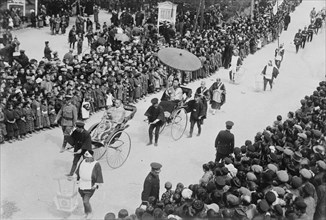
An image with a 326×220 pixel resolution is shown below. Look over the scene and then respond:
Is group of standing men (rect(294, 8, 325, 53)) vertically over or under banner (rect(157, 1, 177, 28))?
under

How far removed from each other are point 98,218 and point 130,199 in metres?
0.96

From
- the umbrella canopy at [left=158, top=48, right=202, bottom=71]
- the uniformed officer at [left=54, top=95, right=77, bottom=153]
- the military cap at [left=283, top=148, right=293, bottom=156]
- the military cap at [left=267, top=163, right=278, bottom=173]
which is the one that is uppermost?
the umbrella canopy at [left=158, top=48, right=202, bottom=71]

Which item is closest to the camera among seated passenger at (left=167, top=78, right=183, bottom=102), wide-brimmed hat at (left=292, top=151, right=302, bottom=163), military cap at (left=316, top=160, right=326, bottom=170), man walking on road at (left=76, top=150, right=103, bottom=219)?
man walking on road at (left=76, top=150, right=103, bottom=219)

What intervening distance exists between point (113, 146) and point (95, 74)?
165 inches

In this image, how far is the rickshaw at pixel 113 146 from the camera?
9508mm

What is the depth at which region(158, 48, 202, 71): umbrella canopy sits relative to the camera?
1257 cm

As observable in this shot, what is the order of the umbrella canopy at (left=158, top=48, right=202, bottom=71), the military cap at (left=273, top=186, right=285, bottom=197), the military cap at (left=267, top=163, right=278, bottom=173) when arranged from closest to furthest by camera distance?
the military cap at (left=273, top=186, right=285, bottom=197)
the military cap at (left=267, top=163, right=278, bottom=173)
the umbrella canopy at (left=158, top=48, right=202, bottom=71)

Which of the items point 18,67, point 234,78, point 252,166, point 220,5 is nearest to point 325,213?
point 252,166

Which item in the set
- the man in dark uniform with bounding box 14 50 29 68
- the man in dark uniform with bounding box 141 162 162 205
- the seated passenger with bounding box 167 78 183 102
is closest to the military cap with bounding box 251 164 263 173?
the man in dark uniform with bounding box 141 162 162 205

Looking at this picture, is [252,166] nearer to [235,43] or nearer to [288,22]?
[235,43]

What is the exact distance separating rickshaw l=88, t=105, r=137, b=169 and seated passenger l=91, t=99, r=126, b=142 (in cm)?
3

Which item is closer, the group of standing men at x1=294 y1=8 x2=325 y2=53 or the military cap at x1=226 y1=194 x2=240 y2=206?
the military cap at x1=226 y1=194 x2=240 y2=206

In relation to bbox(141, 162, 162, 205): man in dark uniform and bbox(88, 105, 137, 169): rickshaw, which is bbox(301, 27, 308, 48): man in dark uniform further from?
bbox(141, 162, 162, 205): man in dark uniform

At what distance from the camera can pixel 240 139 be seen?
12594mm
